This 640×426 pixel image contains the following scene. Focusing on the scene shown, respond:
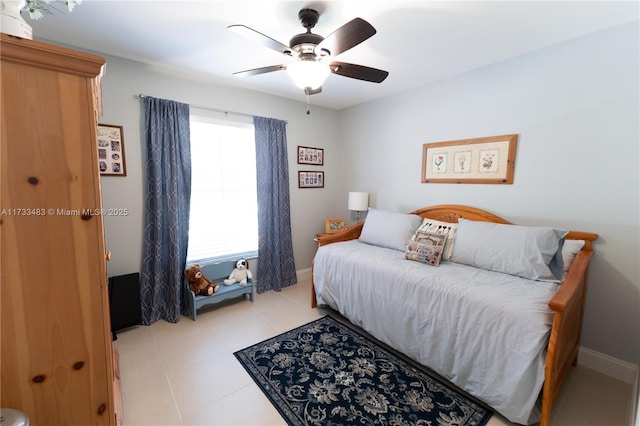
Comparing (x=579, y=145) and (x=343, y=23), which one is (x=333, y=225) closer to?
(x=343, y=23)

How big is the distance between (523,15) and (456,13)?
44cm

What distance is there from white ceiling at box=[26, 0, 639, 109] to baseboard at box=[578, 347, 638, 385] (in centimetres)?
233

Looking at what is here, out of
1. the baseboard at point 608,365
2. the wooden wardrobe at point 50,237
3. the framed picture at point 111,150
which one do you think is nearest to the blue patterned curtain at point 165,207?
the framed picture at point 111,150

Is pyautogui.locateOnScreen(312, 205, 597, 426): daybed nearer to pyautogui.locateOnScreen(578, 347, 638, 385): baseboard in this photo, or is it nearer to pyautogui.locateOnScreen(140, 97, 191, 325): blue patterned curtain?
pyautogui.locateOnScreen(578, 347, 638, 385): baseboard

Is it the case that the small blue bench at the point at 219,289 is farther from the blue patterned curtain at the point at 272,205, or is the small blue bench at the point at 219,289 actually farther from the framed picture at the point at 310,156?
the framed picture at the point at 310,156

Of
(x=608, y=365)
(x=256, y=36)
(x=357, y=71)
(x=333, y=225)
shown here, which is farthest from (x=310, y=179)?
(x=608, y=365)

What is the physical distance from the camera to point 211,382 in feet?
6.11

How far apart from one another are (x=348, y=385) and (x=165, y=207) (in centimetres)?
222

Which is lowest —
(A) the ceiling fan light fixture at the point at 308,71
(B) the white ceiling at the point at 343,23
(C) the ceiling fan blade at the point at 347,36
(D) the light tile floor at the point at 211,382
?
(D) the light tile floor at the point at 211,382

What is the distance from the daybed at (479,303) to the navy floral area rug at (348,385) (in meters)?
0.12

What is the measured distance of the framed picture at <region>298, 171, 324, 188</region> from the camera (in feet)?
12.1

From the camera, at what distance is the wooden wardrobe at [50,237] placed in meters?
0.71

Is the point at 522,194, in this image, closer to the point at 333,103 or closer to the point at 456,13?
the point at 456,13

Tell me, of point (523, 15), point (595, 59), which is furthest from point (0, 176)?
point (595, 59)
